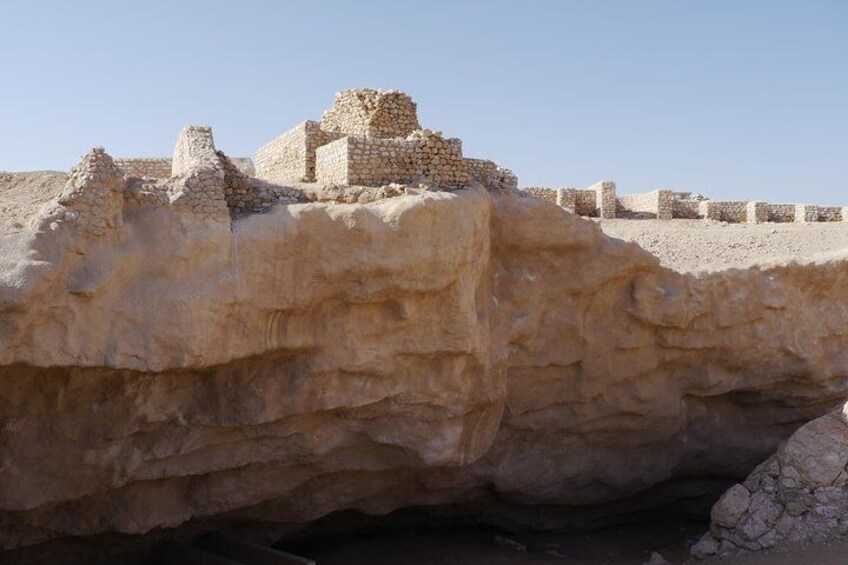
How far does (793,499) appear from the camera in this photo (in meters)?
9.98

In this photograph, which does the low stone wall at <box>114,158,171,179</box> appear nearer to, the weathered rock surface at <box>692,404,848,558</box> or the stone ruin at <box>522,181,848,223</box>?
the stone ruin at <box>522,181,848,223</box>

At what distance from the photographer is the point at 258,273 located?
301 inches

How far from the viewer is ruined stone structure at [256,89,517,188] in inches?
358

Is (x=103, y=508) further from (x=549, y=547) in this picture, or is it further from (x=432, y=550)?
(x=549, y=547)

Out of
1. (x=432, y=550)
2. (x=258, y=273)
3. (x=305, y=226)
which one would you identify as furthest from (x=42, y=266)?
(x=432, y=550)

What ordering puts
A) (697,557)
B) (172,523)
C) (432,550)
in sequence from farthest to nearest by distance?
(432,550)
(697,557)
(172,523)

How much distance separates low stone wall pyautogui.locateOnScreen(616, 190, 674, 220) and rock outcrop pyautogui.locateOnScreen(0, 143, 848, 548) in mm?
5981

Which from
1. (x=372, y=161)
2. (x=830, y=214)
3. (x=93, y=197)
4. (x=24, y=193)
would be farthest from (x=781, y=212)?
(x=24, y=193)

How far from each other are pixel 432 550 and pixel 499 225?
18.1 feet

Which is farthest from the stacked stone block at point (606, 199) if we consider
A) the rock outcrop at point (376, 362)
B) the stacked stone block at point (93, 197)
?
the stacked stone block at point (93, 197)

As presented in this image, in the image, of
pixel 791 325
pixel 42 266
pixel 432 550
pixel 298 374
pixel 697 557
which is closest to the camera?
pixel 42 266

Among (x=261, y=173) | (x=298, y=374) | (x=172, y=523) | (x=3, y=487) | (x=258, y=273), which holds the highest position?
(x=261, y=173)

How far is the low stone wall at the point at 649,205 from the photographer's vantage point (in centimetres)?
1741

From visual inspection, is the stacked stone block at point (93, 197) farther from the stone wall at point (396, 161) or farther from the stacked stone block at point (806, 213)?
the stacked stone block at point (806, 213)
